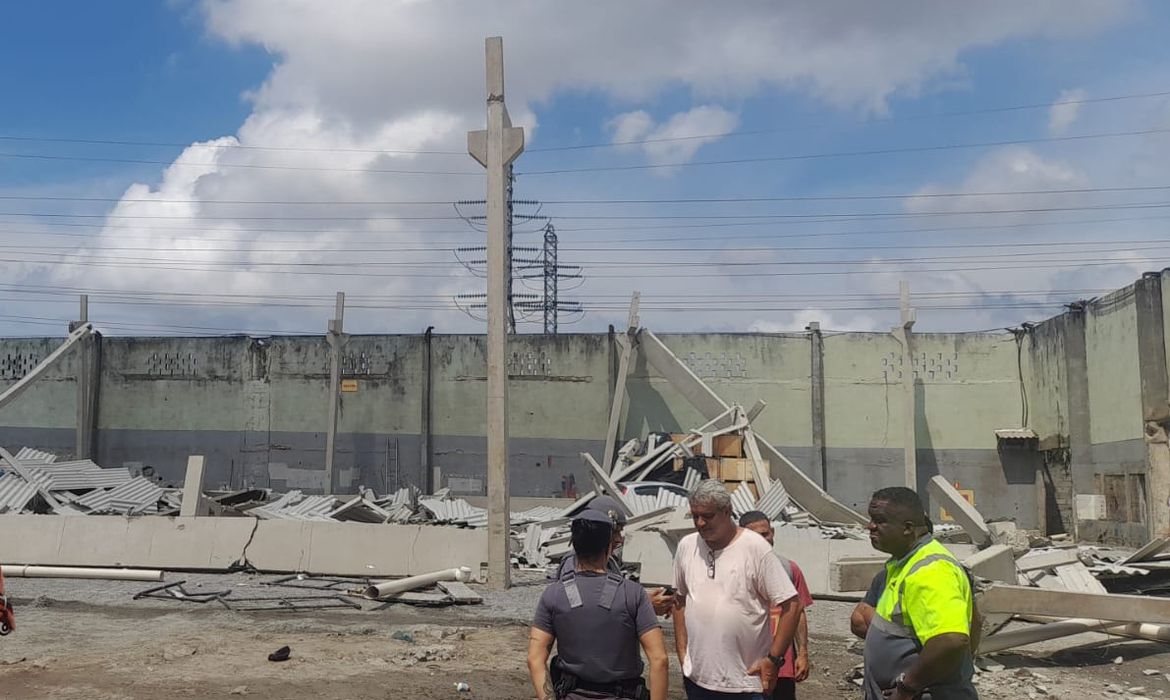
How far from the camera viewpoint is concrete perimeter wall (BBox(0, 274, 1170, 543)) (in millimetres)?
24969

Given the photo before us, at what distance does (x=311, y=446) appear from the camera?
26.3 m

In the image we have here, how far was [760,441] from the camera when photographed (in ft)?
70.5

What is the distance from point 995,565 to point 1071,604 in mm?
1852

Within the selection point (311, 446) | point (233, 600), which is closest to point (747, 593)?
point (233, 600)

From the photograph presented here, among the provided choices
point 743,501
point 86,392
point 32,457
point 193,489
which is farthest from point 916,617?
point 86,392

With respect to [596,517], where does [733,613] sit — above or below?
below

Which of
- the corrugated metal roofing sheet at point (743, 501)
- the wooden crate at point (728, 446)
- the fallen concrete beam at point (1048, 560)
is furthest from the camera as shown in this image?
the wooden crate at point (728, 446)

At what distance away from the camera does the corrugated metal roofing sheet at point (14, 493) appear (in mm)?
16297

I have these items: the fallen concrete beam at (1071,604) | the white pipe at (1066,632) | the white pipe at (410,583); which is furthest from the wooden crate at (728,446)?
the fallen concrete beam at (1071,604)

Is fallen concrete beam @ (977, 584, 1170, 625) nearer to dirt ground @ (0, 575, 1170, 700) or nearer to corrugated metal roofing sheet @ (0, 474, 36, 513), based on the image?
dirt ground @ (0, 575, 1170, 700)

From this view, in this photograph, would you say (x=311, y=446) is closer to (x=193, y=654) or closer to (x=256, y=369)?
(x=256, y=369)

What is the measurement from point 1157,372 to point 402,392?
17649 mm

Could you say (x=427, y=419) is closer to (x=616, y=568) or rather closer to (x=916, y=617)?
(x=616, y=568)

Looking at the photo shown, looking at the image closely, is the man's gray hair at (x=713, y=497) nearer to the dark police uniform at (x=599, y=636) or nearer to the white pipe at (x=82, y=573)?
the dark police uniform at (x=599, y=636)
